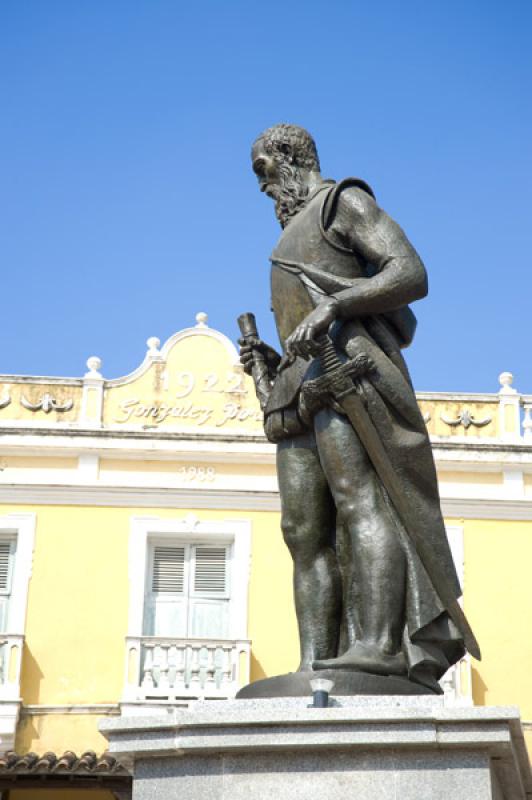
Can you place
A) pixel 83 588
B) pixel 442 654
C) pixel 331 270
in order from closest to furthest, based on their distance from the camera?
pixel 442 654 < pixel 331 270 < pixel 83 588

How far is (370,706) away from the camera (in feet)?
15.8

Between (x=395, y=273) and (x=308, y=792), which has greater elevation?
(x=395, y=273)

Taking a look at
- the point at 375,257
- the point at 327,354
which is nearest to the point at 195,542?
the point at 375,257

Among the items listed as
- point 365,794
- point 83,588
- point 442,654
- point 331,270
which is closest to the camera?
point 365,794

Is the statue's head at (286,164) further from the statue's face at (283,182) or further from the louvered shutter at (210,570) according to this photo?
the louvered shutter at (210,570)

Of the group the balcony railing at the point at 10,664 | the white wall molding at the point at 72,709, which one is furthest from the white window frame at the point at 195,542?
the balcony railing at the point at 10,664

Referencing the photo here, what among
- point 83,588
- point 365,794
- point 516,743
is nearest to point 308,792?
point 365,794

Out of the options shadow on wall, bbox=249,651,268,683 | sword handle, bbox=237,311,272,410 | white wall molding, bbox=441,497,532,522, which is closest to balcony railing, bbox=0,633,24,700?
shadow on wall, bbox=249,651,268,683

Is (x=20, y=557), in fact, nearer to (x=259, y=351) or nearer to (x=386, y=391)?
(x=259, y=351)

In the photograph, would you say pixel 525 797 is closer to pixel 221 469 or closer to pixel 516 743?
pixel 516 743

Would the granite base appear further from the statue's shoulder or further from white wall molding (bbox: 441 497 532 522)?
white wall molding (bbox: 441 497 532 522)

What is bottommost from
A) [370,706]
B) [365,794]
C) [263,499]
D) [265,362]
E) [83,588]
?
[365,794]

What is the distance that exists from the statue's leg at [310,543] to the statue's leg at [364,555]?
7 cm

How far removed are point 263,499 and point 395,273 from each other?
45.7 feet
